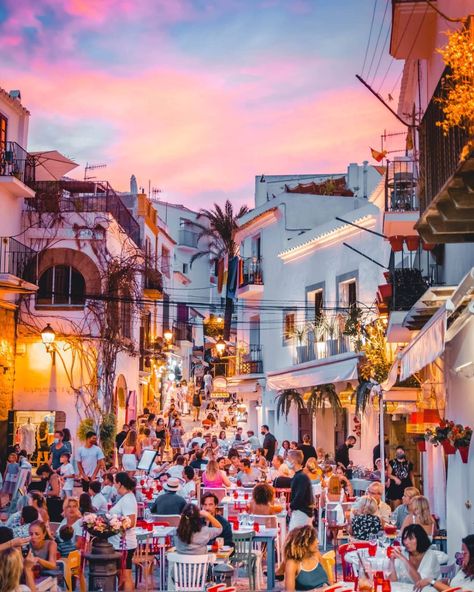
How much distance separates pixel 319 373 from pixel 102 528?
14.4 meters

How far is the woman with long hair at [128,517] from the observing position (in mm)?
11280

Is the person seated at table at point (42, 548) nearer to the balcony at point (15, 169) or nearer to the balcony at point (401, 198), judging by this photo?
the balcony at point (401, 198)

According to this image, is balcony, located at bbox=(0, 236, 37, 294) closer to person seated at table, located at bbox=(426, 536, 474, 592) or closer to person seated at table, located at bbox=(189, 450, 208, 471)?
person seated at table, located at bbox=(189, 450, 208, 471)

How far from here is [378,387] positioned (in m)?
17.2

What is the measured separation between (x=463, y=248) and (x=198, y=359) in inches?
1925

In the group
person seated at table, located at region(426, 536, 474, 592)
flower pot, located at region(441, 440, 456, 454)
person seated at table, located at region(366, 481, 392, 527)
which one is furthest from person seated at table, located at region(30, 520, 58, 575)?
flower pot, located at region(441, 440, 456, 454)

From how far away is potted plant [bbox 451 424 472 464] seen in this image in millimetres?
11133

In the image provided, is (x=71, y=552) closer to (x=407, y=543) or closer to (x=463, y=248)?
(x=407, y=543)

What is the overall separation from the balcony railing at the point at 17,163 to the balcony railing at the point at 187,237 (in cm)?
3442

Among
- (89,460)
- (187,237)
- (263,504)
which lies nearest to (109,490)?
(263,504)

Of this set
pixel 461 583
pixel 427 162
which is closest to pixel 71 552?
pixel 461 583

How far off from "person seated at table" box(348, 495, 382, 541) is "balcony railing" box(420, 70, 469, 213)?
409 cm

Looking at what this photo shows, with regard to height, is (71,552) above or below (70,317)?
below

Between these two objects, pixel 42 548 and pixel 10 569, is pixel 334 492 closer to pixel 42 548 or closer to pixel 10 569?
pixel 42 548
